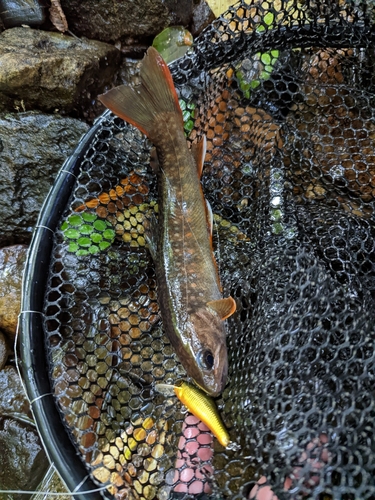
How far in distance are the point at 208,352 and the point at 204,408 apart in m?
0.29

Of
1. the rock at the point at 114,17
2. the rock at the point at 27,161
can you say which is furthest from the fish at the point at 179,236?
the rock at the point at 114,17

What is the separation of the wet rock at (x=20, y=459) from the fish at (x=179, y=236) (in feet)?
5.93

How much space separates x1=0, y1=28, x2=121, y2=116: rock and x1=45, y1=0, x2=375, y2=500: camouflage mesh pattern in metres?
1.08

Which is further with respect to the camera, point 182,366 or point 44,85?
point 44,85

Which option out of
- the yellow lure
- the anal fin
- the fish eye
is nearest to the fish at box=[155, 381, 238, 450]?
the yellow lure

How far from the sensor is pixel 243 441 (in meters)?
2.10

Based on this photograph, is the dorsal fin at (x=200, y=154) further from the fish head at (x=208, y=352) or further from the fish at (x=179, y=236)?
the fish head at (x=208, y=352)

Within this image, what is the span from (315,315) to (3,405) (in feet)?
8.91

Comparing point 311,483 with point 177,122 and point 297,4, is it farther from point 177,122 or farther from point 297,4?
point 297,4

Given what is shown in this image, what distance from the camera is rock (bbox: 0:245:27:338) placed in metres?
3.42

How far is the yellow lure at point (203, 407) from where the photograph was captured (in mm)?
2141

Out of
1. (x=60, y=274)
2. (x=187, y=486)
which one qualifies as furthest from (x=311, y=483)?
(x=60, y=274)

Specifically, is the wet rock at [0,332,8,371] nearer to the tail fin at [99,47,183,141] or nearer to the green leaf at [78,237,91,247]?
the green leaf at [78,237,91,247]

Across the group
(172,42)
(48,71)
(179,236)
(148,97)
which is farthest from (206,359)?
(172,42)
